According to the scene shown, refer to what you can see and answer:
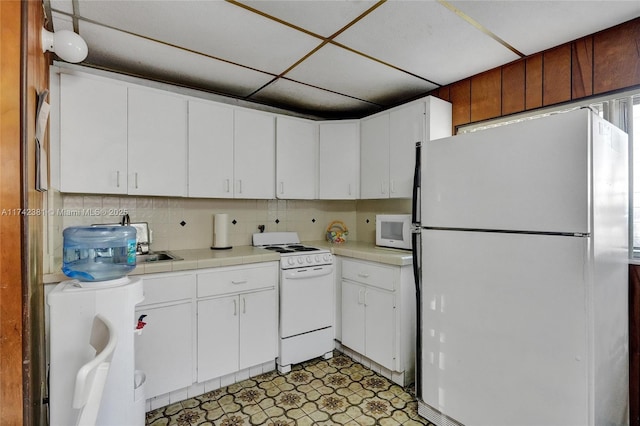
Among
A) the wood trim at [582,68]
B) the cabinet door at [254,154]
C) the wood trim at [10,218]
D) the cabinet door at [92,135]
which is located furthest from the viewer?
the cabinet door at [254,154]

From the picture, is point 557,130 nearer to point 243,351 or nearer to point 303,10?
point 303,10

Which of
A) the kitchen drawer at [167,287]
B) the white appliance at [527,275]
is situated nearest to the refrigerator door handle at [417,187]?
the white appliance at [527,275]

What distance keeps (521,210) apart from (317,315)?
5.93 feet

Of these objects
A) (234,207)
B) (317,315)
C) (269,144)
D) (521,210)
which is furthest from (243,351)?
(521,210)

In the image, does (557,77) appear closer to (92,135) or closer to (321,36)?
(321,36)

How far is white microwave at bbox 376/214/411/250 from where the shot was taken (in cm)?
274

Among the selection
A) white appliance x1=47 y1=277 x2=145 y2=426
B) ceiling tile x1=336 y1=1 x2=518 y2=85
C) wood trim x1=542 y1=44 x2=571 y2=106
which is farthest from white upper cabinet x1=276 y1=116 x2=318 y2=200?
wood trim x1=542 y1=44 x2=571 y2=106

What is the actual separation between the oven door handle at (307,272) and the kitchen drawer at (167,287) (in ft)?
2.41

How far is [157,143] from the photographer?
2.40 metres

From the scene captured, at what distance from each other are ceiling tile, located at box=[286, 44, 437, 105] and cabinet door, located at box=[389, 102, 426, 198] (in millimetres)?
205

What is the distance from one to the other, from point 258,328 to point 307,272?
0.58 meters

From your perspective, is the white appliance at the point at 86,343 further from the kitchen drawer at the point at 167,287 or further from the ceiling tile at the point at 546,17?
the ceiling tile at the point at 546,17

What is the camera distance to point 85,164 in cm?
213

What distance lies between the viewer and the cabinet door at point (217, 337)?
2260 mm
